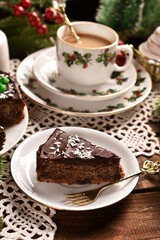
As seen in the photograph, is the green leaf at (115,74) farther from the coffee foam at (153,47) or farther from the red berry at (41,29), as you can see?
the red berry at (41,29)

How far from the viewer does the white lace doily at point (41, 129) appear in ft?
3.56

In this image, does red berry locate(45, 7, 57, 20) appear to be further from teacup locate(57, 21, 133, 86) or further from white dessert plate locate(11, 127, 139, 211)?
white dessert plate locate(11, 127, 139, 211)

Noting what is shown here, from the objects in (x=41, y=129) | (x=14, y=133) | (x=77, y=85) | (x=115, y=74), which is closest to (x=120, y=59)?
(x=115, y=74)

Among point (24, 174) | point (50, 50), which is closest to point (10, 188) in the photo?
point (24, 174)

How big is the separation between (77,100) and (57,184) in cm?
51

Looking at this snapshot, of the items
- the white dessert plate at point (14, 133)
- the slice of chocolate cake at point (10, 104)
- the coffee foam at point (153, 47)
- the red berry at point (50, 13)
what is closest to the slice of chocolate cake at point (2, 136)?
the white dessert plate at point (14, 133)

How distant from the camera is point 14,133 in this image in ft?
4.43

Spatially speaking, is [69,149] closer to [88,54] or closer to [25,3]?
[88,54]

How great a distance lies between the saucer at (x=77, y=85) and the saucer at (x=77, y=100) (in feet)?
0.11

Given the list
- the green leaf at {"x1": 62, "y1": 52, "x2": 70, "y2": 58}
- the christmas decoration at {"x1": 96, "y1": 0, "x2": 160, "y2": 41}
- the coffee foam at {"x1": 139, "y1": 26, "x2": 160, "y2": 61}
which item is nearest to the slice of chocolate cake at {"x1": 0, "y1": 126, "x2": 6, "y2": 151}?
the green leaf at {"x1": 62, "y1": 52, "x2": 70, "y2": 58}

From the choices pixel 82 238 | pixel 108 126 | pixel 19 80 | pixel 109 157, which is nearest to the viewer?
pixel 82 238

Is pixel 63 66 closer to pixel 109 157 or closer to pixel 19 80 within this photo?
pixel 19 80

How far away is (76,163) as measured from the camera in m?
1.21

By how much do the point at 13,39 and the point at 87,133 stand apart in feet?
2.89
